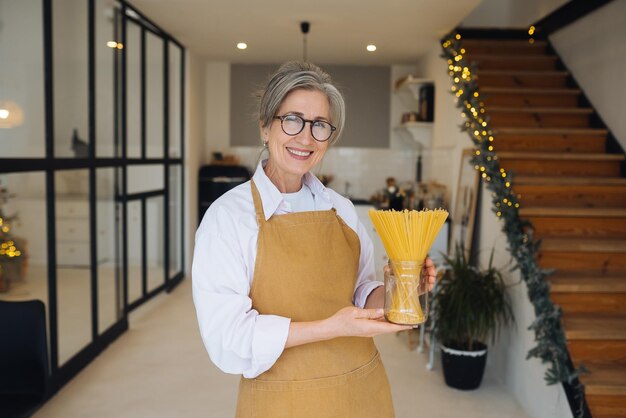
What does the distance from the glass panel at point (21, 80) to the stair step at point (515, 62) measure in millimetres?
3835

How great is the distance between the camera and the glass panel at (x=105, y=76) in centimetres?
445

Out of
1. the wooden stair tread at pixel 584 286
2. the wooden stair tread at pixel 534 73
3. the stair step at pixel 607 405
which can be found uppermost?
the wooden stair tread at pixel 534 73

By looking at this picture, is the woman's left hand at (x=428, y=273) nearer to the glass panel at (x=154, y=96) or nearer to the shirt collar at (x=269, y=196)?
the shirt collar at (x=269, y=196)

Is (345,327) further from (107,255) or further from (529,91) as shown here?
(529,91)

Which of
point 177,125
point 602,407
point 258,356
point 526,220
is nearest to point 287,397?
point 258,356

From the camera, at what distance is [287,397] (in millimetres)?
1450

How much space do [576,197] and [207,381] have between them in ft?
9.32

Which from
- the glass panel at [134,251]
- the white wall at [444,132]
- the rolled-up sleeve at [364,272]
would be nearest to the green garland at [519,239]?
the white wall at [444,132]

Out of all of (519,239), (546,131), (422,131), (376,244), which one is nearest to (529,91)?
(546,131)

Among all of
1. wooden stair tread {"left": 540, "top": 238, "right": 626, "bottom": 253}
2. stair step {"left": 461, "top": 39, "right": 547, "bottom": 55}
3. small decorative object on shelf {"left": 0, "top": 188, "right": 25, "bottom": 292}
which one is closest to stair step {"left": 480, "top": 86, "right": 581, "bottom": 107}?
stair step {"left": 461, "top": 39, "right": 547, "bottom": 55}

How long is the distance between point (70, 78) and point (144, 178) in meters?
2.01

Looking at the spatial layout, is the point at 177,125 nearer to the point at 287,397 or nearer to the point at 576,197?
the point at 576,197

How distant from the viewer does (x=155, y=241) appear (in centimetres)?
625

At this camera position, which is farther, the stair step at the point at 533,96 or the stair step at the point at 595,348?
the stair step at the point at 533,96
